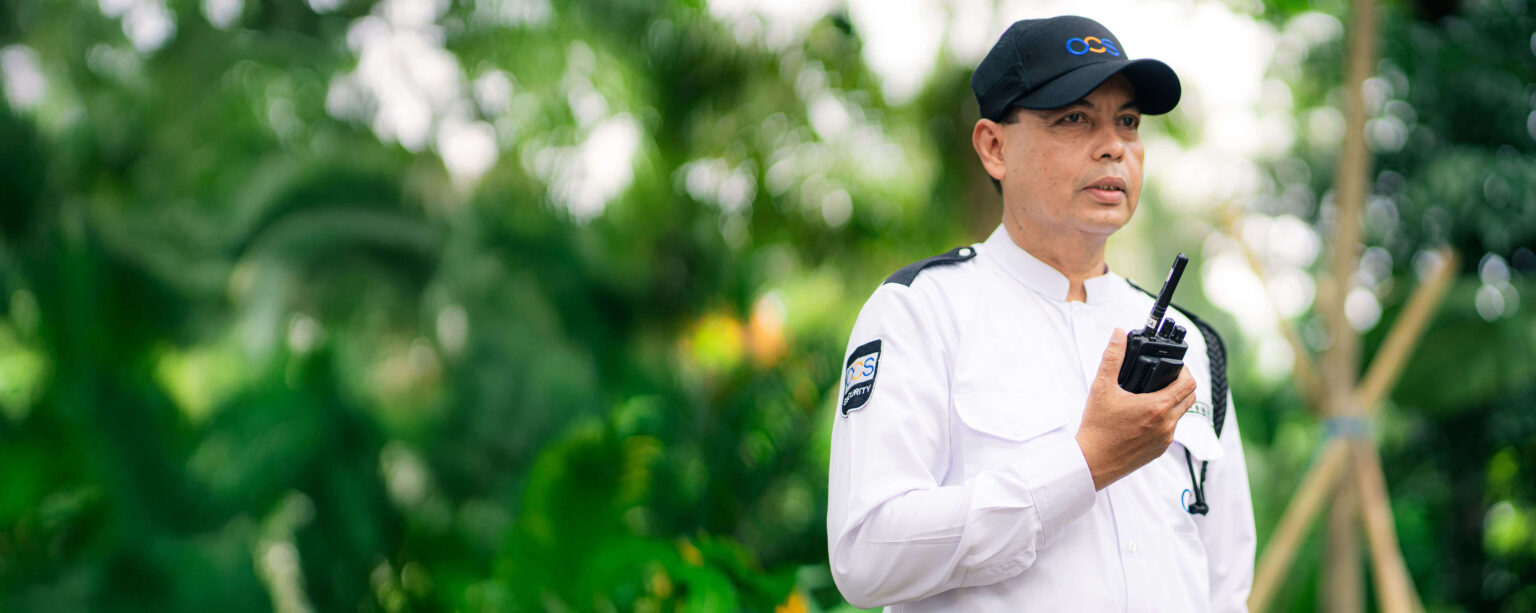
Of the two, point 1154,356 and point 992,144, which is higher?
point 992,144

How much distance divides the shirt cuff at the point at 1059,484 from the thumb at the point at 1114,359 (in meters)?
0.09

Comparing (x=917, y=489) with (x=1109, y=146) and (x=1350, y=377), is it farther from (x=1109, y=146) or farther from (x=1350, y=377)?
(x=1350, y=377)

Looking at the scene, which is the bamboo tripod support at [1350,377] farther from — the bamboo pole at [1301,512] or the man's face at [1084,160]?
the man's face at [1084,160]

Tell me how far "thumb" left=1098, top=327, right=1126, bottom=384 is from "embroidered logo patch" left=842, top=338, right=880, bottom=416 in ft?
1.02

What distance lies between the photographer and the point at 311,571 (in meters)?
4.85

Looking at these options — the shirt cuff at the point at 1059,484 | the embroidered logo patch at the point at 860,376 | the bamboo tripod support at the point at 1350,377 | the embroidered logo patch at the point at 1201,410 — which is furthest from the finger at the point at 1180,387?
the bamboo tripod support at the point at 1350,377

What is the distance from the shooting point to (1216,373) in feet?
6.31

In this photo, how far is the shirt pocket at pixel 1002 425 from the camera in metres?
1.60

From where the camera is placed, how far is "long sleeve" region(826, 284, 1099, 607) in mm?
1473

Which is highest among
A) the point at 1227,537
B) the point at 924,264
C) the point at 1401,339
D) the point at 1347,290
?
the point at 924,264

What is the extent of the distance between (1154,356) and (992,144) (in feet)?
1.51

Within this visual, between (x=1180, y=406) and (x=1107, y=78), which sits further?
(x=1107, y=78)

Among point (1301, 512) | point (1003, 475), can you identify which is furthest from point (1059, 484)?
point (1301, 512)

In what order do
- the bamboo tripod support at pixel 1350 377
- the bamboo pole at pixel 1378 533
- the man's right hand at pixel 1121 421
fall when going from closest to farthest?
1. the man's right hand at pixel 1121 421
2. the bamboo pole at pixel 1378 533
3. the bamboo tripod support at pixel 1350 377
